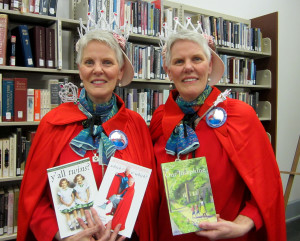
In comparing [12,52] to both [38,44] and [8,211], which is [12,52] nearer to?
[38,44]

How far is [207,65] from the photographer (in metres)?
1.53

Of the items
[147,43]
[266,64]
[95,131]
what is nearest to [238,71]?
[266,64]

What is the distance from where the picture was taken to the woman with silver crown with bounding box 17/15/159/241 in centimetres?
139

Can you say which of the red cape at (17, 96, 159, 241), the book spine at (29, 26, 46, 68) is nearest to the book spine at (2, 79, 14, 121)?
the book spine at (29, 26, 46, 68)

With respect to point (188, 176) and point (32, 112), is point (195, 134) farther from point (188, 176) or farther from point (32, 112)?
point (32, 112)

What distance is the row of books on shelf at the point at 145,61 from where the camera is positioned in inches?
120

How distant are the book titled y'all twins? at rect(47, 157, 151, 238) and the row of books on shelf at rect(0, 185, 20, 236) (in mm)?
1543

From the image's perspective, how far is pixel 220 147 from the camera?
1.45 m

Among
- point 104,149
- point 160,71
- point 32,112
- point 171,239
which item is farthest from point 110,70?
point 160,71

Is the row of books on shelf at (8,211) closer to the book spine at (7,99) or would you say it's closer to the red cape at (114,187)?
the book spine at (7,99)

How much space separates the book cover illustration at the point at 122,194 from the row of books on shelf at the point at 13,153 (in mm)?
1525

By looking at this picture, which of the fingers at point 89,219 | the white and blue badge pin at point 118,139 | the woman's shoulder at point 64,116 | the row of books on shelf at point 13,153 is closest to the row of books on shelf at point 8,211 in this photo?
the row of books on shelf at point 13,153

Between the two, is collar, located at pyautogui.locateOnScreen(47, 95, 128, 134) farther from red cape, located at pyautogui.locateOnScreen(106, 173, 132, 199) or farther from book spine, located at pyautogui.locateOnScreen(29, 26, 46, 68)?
book spine, located at pyautogui.locateOnScreen(29, 26, 46, 68)

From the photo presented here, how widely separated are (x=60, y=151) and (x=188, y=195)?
0.65m
